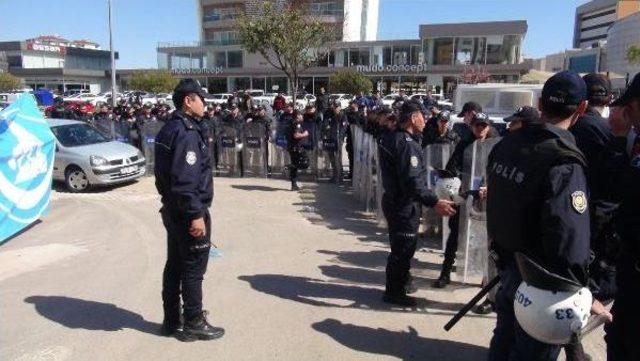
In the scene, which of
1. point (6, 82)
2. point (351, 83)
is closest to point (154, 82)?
point (6, 82)

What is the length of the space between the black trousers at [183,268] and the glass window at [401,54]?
54996 mm

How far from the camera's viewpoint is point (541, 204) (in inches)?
95.3

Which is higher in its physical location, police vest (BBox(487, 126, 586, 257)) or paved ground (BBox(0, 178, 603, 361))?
police vest (BBox(487, 126, 586, 257))

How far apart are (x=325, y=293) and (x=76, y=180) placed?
814 centimetres

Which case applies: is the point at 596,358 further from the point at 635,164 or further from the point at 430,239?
the point at 430,239

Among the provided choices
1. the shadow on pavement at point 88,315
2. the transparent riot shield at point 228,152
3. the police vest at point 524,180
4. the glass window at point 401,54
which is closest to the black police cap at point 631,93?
the police vest at point 524,180

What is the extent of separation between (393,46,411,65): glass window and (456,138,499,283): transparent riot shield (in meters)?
53.3

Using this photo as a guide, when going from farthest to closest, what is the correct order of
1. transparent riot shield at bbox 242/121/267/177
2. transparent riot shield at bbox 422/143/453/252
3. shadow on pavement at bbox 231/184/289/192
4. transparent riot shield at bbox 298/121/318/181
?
transparent riot shield at bbox 242/121/267/177 → transparent riot shield at bbox 298/121/318/181 → shadow on pavement at bbox 231/184/289/192 → transparent riot shield at bbox 422/143/453/252

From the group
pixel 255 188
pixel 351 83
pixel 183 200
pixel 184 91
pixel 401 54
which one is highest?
pixel 401 54

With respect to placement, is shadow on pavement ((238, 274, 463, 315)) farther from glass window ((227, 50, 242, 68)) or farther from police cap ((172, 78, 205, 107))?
glass window ((227, 50, 242, 68))

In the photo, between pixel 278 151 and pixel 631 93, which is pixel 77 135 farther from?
pixel 631 93

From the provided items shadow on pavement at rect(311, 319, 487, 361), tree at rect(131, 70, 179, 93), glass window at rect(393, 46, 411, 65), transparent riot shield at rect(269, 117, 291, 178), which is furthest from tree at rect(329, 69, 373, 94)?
shadow on pavement at rect(311, 319, 487, 361)

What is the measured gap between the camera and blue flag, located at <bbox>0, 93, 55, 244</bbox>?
7039mm

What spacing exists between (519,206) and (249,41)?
70.1 ft
